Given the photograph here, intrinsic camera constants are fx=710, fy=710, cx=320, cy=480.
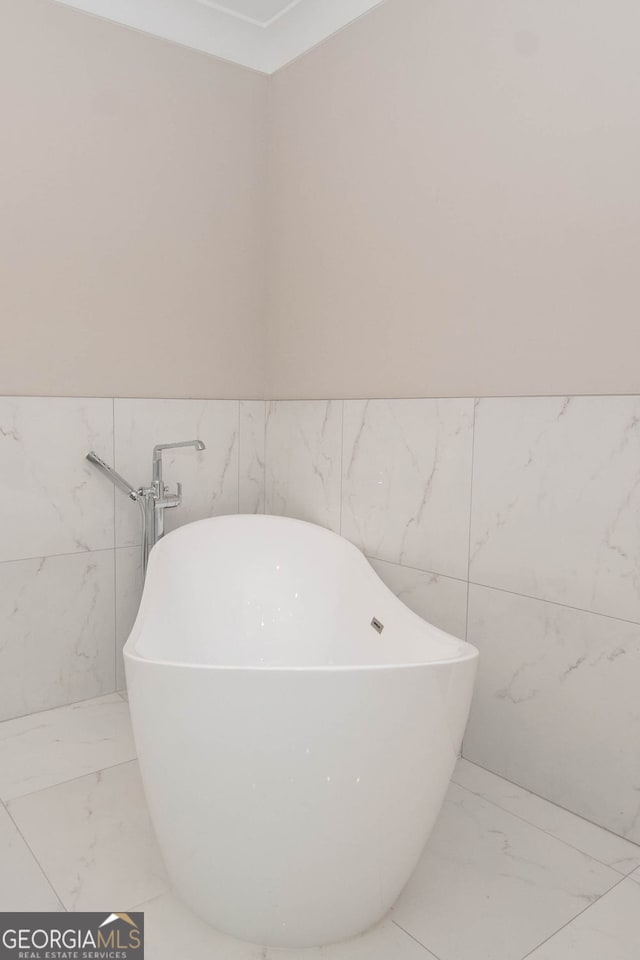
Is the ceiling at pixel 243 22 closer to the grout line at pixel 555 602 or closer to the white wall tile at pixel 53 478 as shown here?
the white wall tile at pixel 53 478

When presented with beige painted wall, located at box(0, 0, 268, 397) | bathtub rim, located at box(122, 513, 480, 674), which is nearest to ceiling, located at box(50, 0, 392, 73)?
beige painted wall, located at box(0, 0, 268, 397)

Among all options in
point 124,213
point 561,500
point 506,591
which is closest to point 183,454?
point 124,213

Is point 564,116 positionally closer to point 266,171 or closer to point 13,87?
point 266,171

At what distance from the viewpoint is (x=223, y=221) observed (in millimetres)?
2781

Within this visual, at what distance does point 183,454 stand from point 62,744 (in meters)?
1.08

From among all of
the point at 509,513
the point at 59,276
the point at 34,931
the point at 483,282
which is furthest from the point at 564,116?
the point at 34,931

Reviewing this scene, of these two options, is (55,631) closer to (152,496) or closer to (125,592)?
(125,592)

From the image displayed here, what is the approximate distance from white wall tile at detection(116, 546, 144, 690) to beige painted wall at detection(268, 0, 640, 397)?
0.90 meters

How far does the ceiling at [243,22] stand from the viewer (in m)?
2.45

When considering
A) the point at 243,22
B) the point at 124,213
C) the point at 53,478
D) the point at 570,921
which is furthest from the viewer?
the point at 243,22

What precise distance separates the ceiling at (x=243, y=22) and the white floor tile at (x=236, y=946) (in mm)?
2645

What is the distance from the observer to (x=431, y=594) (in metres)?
2.24

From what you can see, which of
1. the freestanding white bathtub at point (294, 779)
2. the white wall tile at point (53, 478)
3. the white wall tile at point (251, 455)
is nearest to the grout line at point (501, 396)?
the white wall tile at point (251, 455)

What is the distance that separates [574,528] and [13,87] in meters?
2.15
